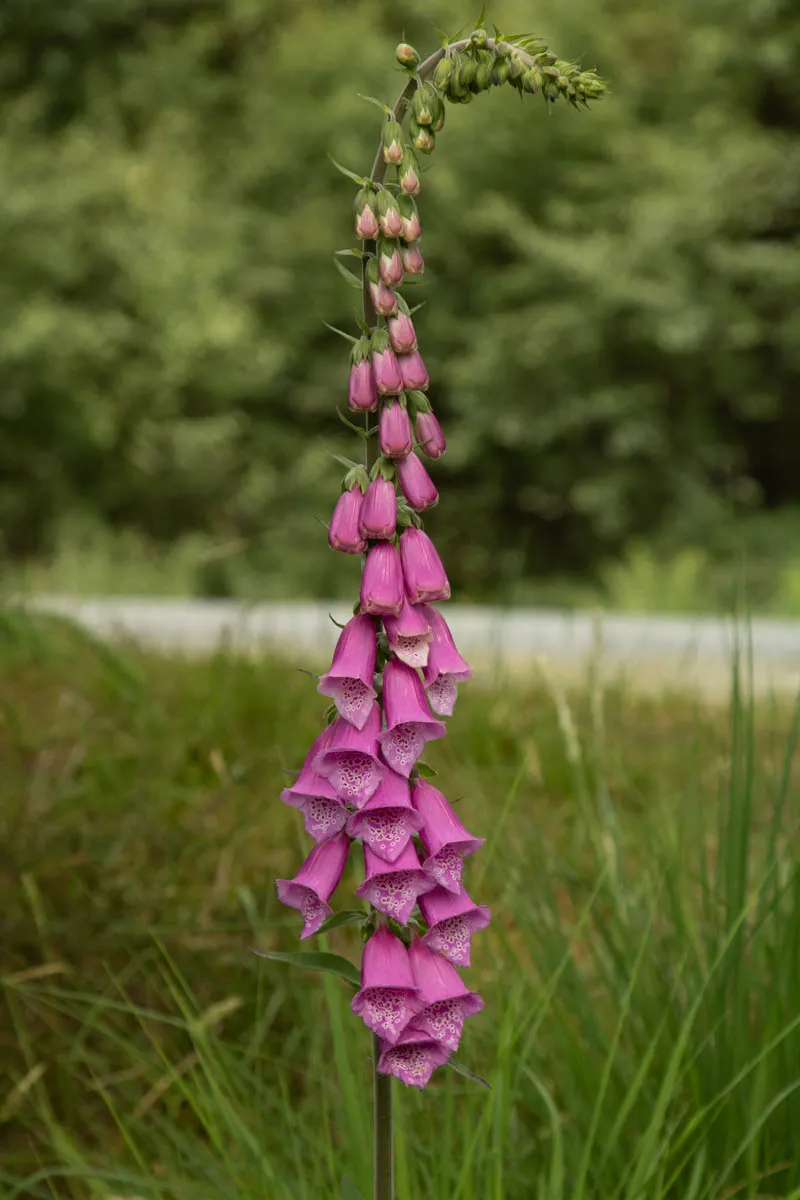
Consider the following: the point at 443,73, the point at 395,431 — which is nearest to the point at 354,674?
the point at 395,431

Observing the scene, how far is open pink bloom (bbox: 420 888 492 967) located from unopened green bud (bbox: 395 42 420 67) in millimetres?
999

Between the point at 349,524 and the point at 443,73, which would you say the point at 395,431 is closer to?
the point at 349,524

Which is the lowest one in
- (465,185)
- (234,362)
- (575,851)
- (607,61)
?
(575,851)

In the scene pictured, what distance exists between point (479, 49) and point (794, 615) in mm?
11528

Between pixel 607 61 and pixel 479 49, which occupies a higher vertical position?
pixel 607 61

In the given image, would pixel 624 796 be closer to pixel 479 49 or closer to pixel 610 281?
pixel 479 49

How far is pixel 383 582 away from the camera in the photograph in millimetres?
1552

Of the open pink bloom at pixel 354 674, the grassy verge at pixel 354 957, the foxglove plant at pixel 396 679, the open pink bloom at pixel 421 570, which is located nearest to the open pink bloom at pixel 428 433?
the foxglove plant at pixel 396 679

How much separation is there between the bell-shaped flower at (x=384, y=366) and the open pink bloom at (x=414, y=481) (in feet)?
0.29

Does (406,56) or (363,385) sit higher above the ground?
(406,56)

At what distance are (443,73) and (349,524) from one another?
55 cm

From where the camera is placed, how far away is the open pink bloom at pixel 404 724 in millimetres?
1550

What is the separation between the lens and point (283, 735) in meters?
4.51

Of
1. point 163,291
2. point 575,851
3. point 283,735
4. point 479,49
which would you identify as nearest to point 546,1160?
point 575,851
